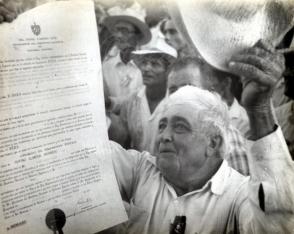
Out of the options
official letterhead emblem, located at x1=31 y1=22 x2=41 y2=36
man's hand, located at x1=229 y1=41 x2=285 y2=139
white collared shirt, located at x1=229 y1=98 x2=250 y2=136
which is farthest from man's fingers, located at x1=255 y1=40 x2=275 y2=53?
official letterhead emblem, located at x1=31 y1=22 x2=41 y2=36

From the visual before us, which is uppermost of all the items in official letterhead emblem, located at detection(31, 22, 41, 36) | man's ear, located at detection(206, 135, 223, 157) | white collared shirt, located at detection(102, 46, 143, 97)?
official letterhead emblem, located at detection(31, 22, 41, 36)

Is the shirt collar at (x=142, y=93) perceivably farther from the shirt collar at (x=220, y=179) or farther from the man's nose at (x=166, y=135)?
the shirt collar at (x=220, y=179)

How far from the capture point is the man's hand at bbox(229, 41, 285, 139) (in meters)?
0.83

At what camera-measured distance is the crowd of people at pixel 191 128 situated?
0.78 m

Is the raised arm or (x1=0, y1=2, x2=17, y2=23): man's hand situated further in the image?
the raised arm

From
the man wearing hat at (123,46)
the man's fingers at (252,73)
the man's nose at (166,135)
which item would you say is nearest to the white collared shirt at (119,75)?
the man wearing hat at (123,46)

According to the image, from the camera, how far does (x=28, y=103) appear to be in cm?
67

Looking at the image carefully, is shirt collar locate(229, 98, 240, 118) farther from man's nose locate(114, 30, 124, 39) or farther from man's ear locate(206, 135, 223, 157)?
man's nose locate(114, 30, 124, 39)

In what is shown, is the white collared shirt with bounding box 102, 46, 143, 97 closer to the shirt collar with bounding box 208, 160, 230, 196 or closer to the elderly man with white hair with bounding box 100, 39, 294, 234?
the elderly man with white hair with bounding box 100, 39, 294, 234

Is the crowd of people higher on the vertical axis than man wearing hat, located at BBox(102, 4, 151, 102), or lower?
lower

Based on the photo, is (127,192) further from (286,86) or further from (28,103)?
(286,86)

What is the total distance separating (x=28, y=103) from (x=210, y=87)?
0.37 meters

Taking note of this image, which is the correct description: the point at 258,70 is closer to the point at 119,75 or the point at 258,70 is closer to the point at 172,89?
the point at 172,89

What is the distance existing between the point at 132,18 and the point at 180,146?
0.28m
